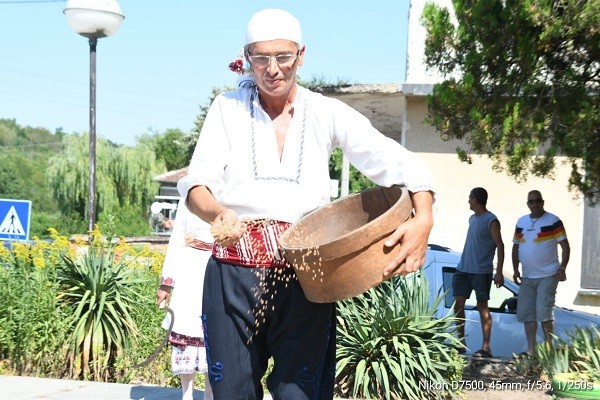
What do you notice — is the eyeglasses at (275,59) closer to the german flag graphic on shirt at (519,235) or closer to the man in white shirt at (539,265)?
the man in white shirt at (539,265)

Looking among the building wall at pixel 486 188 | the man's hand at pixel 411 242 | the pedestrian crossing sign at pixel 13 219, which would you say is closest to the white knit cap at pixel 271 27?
the man's hand at pixel 411 242

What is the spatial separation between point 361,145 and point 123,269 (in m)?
5.64

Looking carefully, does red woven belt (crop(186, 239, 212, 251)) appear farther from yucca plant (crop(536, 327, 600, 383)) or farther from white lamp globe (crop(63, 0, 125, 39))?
white lamp globe (crop(63, 0, 125, 39))

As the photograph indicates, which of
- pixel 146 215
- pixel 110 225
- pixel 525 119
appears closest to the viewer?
pixel 525 119

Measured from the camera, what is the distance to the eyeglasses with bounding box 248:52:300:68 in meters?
3.41

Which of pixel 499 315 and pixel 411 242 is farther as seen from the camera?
pixel 499 315

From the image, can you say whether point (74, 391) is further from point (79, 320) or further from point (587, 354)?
point (587, 354)

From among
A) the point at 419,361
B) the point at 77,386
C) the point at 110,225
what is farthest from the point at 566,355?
the point at 110,225

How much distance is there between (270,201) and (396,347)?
13.4ft

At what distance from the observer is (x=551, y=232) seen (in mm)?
10406

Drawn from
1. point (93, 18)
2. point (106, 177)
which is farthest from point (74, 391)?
point (106, 177)

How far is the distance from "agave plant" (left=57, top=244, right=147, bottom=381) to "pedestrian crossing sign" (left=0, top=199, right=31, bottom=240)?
6.19ft

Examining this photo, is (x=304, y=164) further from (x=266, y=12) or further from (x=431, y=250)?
(x=431, y=250)

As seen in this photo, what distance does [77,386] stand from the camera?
7.20 m
